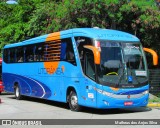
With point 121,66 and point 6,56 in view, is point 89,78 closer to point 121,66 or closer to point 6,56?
point 121,66

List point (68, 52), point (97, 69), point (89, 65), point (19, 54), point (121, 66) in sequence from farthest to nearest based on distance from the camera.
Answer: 1. point (19, 54)
2. point (68, 52)
3. point (89, 65)
4. point (121, 66)
5. point (97, 69)

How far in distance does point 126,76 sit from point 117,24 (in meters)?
11.2

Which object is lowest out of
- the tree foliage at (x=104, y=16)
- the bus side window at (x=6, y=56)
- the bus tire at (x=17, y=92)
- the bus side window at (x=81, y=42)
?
the bus tire at (x=17, y=92)

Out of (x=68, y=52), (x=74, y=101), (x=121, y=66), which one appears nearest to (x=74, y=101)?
(x=74, y=101)

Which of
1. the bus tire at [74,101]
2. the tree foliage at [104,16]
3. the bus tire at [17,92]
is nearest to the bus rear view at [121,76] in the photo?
the bus tire at [74,101]

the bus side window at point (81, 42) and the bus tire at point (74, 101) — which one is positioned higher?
the bus side window at point (81, 42)

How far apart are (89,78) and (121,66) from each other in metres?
1.27

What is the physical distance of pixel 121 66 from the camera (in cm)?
1484

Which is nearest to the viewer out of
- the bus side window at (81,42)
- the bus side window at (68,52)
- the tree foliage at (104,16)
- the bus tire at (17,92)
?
the bus side window at (81,42)

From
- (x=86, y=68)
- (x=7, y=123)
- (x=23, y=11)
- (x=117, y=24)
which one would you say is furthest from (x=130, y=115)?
(x=23, y=11)

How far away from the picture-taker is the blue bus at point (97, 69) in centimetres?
1454

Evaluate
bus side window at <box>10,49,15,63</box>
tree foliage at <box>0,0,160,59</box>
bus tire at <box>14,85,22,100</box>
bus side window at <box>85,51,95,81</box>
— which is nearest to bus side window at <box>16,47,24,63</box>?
bus side window at <box>10,49,15,63</box>

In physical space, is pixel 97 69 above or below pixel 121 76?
above

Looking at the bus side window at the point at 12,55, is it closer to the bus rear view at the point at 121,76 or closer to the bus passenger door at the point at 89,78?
the bus passenger door at the point at 89,78
